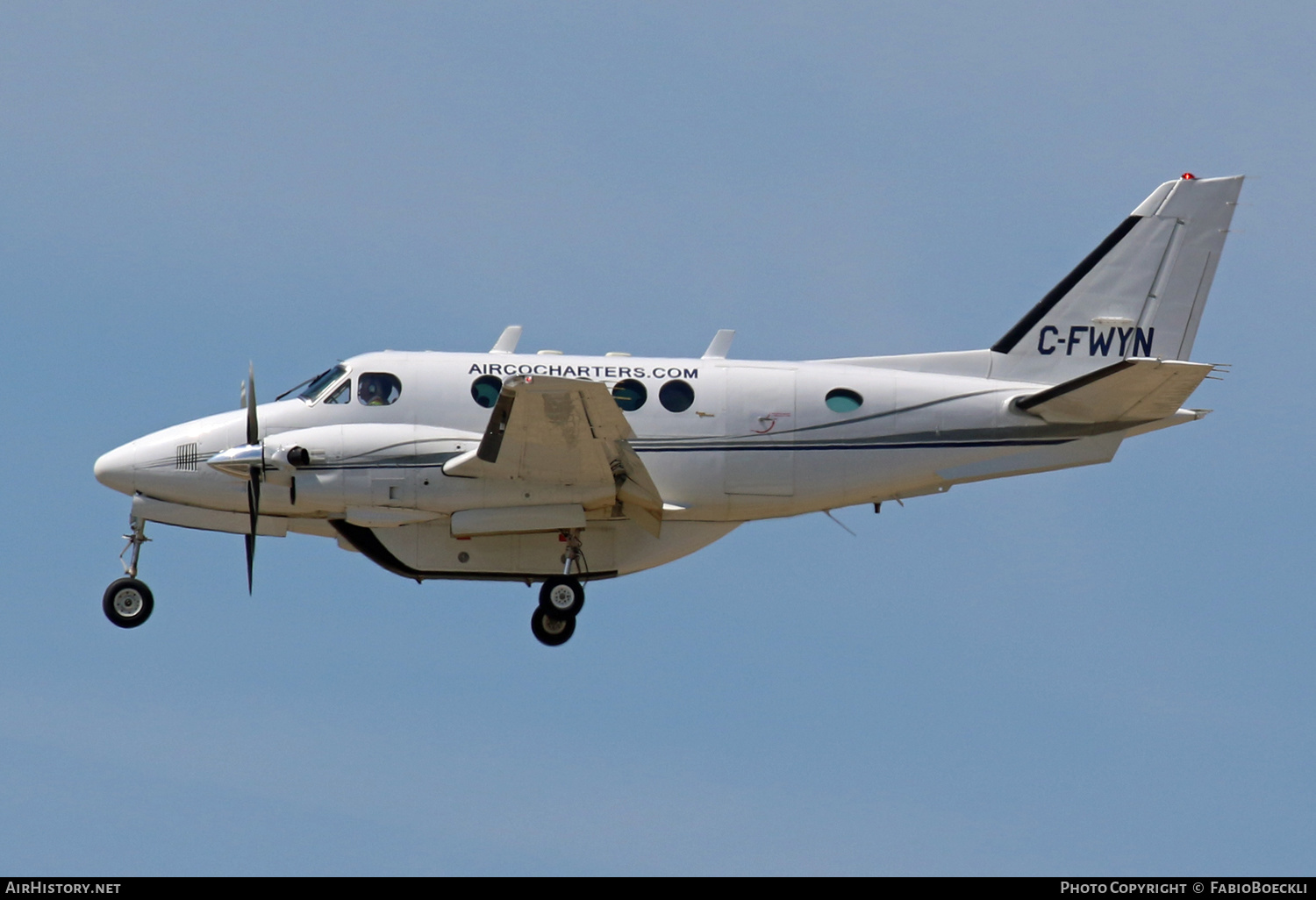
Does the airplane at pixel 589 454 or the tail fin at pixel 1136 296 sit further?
the tail fin at pixel 1136 296

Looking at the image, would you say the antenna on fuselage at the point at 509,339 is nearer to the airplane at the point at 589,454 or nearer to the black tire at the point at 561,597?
the airplane at the point at 589,454

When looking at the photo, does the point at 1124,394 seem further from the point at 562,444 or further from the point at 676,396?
the point at 562,444

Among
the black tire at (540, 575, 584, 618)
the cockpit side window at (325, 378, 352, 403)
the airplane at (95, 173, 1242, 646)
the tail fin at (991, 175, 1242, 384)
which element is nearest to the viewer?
the airplane at (95, 173, 1242, 646)

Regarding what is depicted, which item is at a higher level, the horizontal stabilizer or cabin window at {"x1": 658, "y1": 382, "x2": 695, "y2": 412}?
the horizontal stabilizer

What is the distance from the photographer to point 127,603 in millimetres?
21766

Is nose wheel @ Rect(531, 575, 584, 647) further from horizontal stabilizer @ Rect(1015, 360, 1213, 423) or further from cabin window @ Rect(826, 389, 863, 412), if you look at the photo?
horizontal stabilizer @ Rect(1015, 360, 1213, 423)

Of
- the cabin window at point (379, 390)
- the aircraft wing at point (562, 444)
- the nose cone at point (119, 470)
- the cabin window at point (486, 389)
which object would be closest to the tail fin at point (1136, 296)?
the aircraft wing at point (562, 444)

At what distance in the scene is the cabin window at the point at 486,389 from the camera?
71.0ft

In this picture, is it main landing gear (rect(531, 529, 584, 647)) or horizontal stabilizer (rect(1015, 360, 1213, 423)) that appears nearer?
horizontal stabilizer (rect(1015, 360, 1213, 423))

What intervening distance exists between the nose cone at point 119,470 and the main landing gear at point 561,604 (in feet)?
18.5

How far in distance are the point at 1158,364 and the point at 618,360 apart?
275 inches

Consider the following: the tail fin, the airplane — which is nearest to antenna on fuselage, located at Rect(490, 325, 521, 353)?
the airplane

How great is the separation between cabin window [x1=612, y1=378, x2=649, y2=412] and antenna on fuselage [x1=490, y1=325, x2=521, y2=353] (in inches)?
66.7

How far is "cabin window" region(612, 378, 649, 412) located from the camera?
2167 cm
